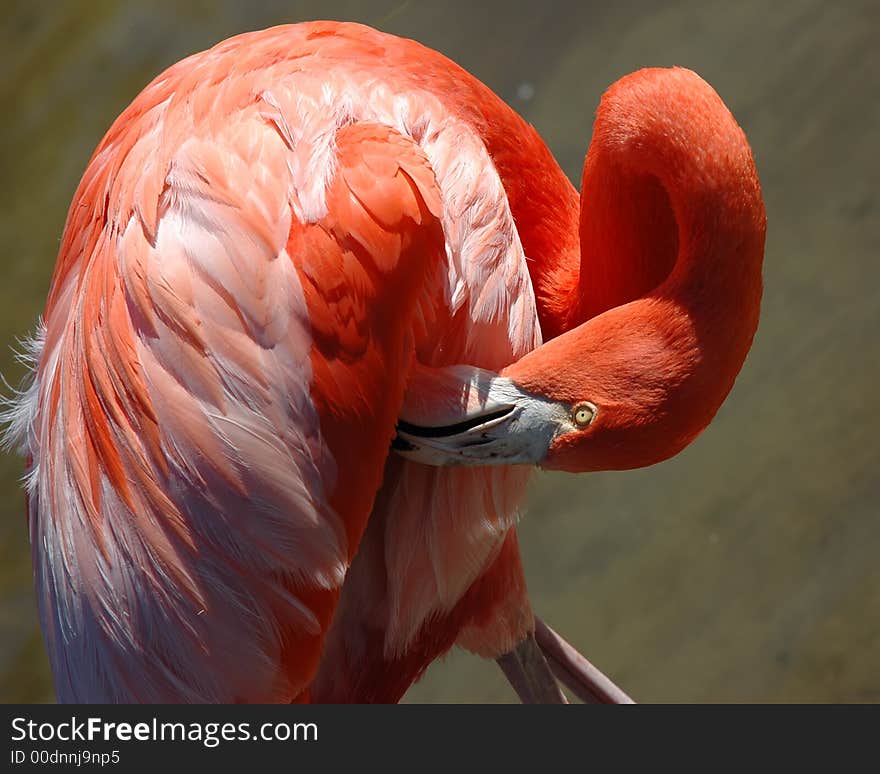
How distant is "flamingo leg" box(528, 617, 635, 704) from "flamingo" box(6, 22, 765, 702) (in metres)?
0.61

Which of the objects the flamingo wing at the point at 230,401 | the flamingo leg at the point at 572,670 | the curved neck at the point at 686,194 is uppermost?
the curved neck at the point at 686,194

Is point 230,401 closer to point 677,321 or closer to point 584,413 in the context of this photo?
point 584,413

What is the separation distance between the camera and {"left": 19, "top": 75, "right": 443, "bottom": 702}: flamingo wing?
4.33ft

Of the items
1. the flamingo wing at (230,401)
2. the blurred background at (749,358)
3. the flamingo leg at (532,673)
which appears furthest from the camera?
the blurred background at (749,358)

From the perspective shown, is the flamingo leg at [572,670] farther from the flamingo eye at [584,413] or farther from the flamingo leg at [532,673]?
the flamingo eye at [584,413]

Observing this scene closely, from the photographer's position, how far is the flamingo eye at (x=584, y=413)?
1.35m

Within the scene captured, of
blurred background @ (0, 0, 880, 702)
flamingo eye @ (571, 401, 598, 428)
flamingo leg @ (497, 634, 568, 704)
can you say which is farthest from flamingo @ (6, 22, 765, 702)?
blurred background @ (0, 0, 880, 702)

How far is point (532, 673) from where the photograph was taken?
1916 millimetres

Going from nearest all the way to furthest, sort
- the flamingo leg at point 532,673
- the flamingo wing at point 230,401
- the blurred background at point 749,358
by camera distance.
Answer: the flamingo wing at point 230,401, the flamingo leg at point 532,673, the blurred background at point 749,358

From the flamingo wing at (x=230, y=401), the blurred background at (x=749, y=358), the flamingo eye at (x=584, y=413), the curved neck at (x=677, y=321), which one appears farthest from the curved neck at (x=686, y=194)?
the blurred background at (x=749, y=358)

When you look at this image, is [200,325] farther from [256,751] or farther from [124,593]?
[256,751]

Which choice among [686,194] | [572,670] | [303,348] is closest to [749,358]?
[572,670]

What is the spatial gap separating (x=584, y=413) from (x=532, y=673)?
2.36 ft

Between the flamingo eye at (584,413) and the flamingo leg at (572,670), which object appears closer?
the flamingo eye at (584,413)
